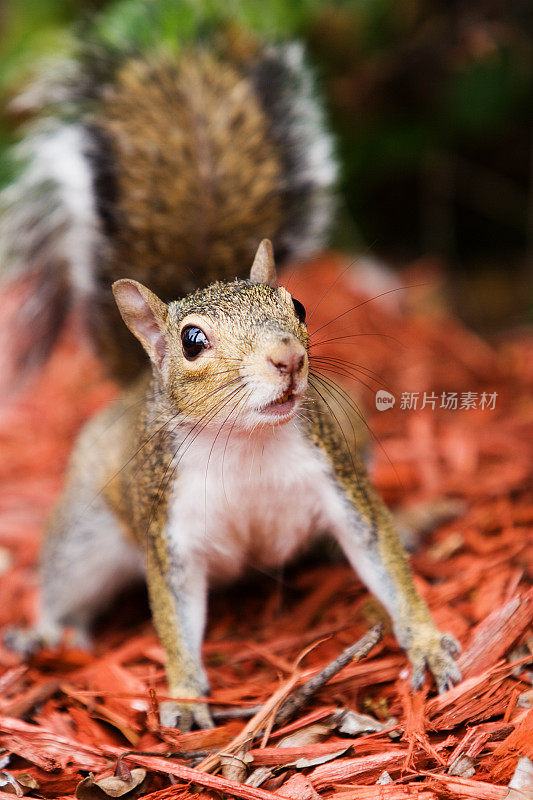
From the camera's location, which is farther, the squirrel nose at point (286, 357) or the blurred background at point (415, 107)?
the blurred background at point (415, 107)

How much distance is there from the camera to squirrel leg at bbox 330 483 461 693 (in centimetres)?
151

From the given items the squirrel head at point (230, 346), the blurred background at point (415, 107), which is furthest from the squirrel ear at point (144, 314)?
the blurred background at point (415, 107)

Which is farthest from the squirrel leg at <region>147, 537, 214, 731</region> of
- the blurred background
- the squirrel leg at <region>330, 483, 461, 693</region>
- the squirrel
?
the blurred background

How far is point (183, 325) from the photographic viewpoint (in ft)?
4.47

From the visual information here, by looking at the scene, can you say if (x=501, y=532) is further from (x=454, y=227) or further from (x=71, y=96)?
(x=454, y=227)

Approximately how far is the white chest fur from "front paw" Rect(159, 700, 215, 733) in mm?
273

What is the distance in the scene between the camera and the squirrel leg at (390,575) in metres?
1.51

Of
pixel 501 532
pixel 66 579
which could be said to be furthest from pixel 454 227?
pixel 66 579

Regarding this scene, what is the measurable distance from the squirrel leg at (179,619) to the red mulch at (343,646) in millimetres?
60

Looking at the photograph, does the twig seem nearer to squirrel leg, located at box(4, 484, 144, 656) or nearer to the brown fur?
squirrel leg, located at box(4, 484, 144, 656)

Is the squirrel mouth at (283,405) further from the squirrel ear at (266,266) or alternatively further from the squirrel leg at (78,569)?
the squirrel leg at (78,569)
